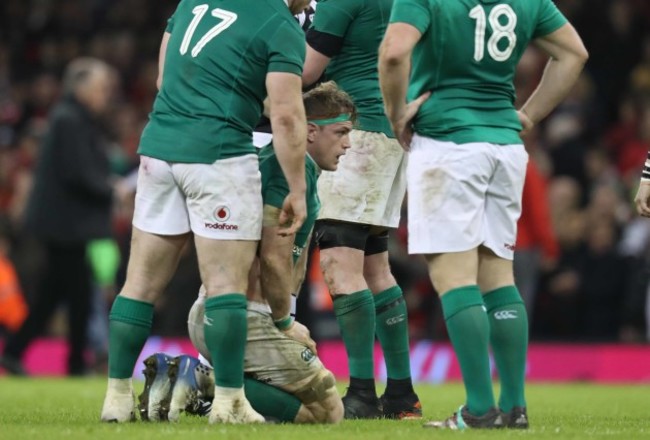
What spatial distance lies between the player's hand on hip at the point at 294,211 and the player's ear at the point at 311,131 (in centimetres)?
60

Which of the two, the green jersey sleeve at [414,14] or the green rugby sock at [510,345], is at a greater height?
the green jersey sleeve at [414,14]

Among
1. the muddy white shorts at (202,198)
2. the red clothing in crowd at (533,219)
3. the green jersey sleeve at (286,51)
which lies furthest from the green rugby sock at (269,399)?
the red clothing in crowd at (533,219)

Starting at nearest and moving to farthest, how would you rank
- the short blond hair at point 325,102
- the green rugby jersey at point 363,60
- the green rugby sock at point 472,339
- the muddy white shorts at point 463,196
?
the green rugby sock at point 472,339
the muddy white shorts at point 463,196
the short blond hair at point 325,102
the green rugby jersey at point 363,60

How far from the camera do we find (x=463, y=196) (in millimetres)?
6258

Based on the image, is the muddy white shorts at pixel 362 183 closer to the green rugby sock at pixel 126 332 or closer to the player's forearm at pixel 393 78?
the player's forearm at pixel 393 78

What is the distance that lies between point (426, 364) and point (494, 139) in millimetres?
7487

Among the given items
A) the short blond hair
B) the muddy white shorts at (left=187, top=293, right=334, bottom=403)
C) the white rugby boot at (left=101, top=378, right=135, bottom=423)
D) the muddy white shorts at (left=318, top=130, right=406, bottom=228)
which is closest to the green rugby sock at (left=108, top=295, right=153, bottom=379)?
the white rugby boot at (left=101, top=378, right=135, bottom=423)

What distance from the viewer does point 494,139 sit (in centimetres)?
637

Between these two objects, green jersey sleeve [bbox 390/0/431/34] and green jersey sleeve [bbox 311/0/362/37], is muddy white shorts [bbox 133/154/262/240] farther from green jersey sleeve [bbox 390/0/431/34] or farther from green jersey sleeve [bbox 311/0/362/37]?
green jersey sleeve [bbox 311/0/362/37]

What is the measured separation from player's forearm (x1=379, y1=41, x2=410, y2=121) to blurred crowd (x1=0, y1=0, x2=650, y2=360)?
5.21m

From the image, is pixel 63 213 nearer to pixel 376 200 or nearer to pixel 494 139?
pixel 376 200

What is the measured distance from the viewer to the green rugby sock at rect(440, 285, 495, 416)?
612 cm

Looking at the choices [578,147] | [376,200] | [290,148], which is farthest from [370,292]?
[578,147]

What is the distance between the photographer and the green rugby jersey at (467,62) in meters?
6.32
